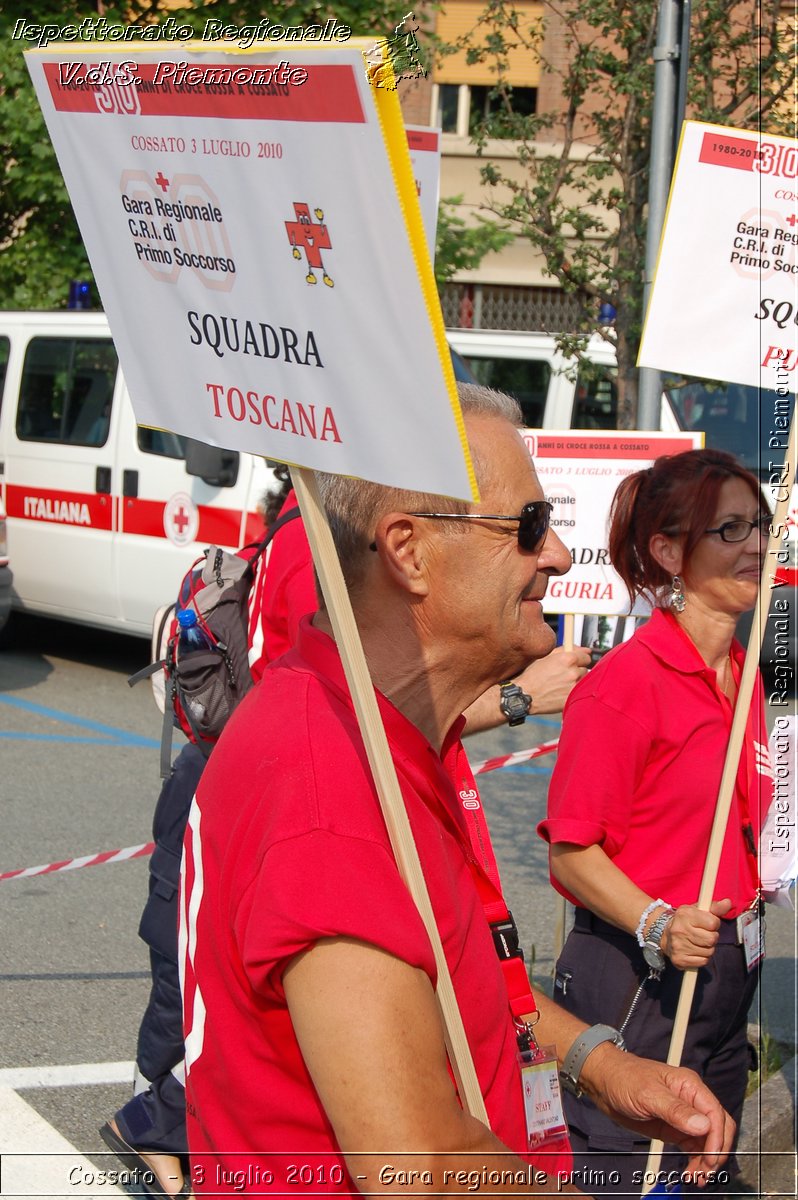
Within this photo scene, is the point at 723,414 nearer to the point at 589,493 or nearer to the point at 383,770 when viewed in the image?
the point at 589,493

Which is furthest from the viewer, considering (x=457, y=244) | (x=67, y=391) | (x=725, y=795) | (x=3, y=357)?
(x=457, y=244)

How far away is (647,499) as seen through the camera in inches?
124

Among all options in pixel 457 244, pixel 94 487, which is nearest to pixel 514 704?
pixel 94 487

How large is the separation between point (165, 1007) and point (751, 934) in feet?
4.90

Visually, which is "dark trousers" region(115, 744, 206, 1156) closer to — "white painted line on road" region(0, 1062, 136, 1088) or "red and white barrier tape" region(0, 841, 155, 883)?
"white painted line on road" region(0, 1062, 136, 1088)

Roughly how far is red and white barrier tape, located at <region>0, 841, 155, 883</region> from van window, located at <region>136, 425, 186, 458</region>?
3.58 metres

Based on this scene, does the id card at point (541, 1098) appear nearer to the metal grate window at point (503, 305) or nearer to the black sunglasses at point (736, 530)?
the black sunglasses at point (736, 530)

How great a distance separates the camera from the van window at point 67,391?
9.51 meters

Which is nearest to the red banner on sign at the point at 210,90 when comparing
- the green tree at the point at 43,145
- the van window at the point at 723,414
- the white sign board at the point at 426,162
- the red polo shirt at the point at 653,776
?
the red polo shirt at the point at 653,776

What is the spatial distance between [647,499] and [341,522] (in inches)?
58.5

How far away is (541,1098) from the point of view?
6.27ft

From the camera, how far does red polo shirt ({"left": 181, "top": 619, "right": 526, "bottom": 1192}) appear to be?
1.44m

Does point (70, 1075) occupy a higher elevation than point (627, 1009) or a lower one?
lower

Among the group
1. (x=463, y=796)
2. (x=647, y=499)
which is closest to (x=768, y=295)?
(x=647, y=499)
